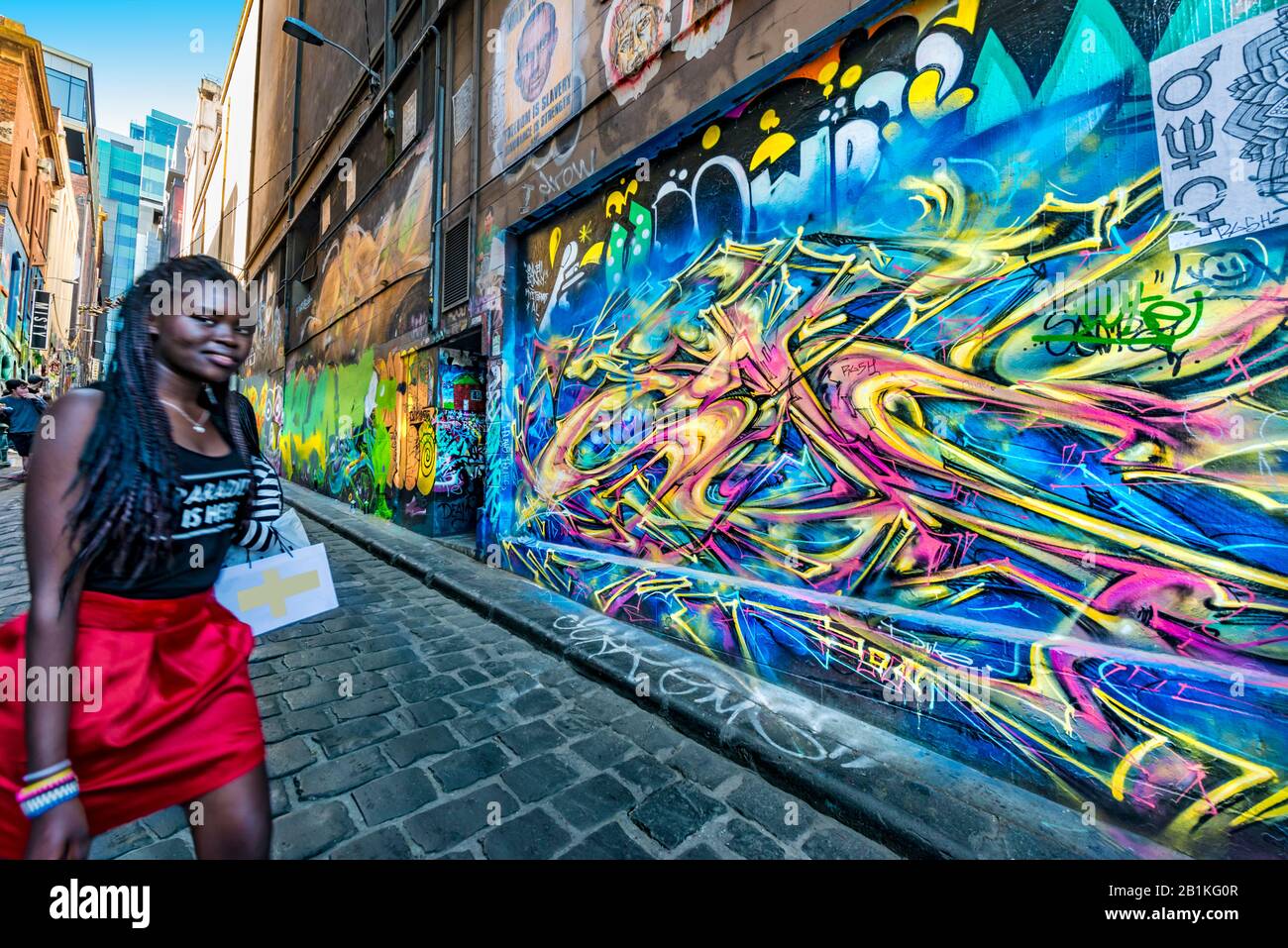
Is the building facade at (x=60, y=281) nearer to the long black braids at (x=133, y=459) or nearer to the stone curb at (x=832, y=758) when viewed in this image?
the stone curb at (x=832, y=758)

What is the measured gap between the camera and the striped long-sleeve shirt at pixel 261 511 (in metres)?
1.67

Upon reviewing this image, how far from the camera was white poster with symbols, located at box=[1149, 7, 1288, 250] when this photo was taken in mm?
2002

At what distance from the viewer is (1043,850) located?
2000 mm

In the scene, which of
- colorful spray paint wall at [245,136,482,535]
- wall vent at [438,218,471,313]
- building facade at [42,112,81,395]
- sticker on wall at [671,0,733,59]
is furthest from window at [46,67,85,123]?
sticker on wall at [671,0,733,59]

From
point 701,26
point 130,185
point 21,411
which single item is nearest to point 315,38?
point 21,411

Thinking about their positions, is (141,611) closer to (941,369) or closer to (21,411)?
(941,369)

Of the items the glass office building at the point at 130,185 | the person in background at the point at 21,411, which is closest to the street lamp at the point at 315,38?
the person in background at the point at 21,411

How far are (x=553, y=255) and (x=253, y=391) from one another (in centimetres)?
1787

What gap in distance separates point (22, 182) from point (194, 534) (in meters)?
30.4

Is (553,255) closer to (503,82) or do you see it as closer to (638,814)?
(503,82)

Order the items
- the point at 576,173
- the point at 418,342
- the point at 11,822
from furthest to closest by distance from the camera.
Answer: the point at 418,342
the point at 576,173
the point at 11,822

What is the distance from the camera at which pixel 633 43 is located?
460 centimetres
